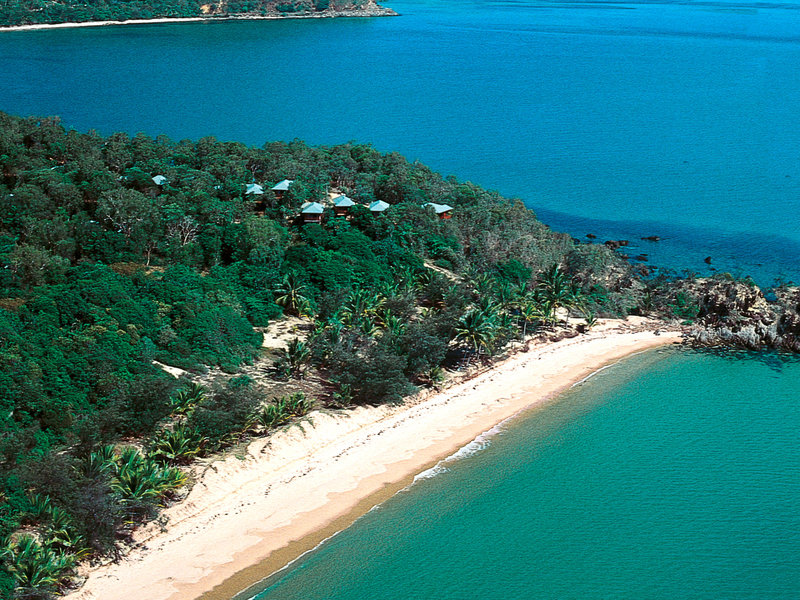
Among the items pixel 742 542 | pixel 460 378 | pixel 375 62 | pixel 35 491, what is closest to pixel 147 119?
pixel 375 62

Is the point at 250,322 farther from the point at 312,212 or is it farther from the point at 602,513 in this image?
the point at 602,513

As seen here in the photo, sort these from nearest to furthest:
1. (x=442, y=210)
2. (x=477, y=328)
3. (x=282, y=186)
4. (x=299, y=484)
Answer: (x=299, y=484)
(x=477, y=328)
(x=282, y=186)
(x=442, y=210)

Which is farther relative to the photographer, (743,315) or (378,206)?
(378,206)

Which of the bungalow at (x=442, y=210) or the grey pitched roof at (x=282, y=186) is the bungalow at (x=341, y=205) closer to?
the grey pitched roof at (x=282, y=186)

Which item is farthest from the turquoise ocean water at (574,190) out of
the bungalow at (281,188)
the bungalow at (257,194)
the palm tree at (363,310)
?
the bungalow at (257,194)

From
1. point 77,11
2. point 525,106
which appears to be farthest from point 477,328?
point 77,11

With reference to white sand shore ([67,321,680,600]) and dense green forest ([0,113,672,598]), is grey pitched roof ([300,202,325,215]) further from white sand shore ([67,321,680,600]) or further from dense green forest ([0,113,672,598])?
→ white sand shore ([67,321,680,600])

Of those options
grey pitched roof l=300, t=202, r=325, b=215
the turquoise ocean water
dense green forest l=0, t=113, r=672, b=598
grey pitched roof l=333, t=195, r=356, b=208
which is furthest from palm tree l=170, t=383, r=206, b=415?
grey pitched roof l=333, t=195, r=356, b=208

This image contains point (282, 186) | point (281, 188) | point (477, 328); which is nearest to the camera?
point (477, 328)
